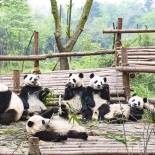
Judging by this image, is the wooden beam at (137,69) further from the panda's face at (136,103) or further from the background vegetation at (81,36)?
the background vegetation at (81,36)

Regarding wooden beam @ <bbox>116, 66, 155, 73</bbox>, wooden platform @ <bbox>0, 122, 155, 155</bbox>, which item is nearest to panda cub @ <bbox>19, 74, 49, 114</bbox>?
wooden platform @ <bbox>0, 122, 155, 155</bbox>

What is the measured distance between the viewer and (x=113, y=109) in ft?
22.1

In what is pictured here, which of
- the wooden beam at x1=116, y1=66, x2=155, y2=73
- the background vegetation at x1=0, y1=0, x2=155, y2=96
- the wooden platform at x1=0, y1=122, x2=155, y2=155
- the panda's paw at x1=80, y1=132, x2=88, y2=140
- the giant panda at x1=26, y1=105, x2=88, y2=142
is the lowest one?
the wooden platform at x1=0, y1=122, x2=155, y2=155

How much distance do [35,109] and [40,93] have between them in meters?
0.28

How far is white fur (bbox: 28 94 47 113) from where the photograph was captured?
711cm

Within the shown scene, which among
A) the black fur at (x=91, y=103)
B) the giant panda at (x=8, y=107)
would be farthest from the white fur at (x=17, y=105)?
the black fur at (x=91, y=103)

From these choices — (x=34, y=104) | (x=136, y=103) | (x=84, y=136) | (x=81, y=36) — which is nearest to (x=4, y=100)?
(x=34, y=104)

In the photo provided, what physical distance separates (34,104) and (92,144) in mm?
2203

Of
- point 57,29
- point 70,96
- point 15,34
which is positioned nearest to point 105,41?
point 15,34

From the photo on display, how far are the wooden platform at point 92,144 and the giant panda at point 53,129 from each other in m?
0.08

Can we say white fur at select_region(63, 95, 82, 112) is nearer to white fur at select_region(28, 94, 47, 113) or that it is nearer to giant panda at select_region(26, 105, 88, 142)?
white fur at select_region(28, 94, 47, 113)

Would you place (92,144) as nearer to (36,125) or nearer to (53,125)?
(53,125)

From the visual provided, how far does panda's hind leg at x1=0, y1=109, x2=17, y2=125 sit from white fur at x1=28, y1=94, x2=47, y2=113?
53 centimetres

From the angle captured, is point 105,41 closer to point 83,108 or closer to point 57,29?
point 57,29
